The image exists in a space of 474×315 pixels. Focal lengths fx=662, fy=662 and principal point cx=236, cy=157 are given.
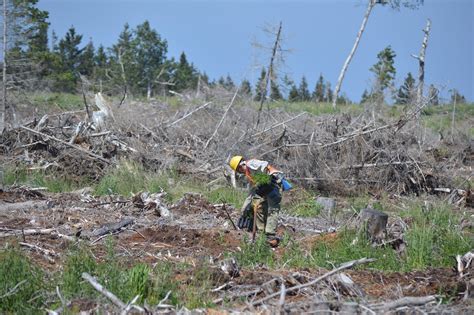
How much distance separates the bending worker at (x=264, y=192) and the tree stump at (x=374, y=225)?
1127 mm

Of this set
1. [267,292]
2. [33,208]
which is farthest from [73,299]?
[33,208]

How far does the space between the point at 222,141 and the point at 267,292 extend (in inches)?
377

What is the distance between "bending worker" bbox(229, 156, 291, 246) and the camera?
8.73 meters

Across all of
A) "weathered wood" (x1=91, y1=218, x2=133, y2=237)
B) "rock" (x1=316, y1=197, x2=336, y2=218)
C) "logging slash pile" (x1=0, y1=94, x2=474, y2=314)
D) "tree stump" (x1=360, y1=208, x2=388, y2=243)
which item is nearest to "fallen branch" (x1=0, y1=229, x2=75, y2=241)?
"logging slash pile" (x1=0, y1=94, x2=474, y2=314)

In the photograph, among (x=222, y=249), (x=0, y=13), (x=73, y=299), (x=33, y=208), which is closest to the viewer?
(x=73, y=299)

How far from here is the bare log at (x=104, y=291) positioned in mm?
5379

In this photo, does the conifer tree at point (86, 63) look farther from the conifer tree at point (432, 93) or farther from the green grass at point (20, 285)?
the green grass at point (20, 285)

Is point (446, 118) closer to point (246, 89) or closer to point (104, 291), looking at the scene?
point (246, 89)

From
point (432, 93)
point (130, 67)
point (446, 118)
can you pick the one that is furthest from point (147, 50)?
point (432, 93)

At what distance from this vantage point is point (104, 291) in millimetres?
5527

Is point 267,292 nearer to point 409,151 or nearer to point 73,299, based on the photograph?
point 73,299

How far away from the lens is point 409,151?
584 inches

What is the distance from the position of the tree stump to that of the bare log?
385 cm

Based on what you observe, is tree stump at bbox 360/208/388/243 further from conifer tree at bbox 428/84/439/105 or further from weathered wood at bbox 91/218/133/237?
conifer tree at bbox 428/84/439/105
